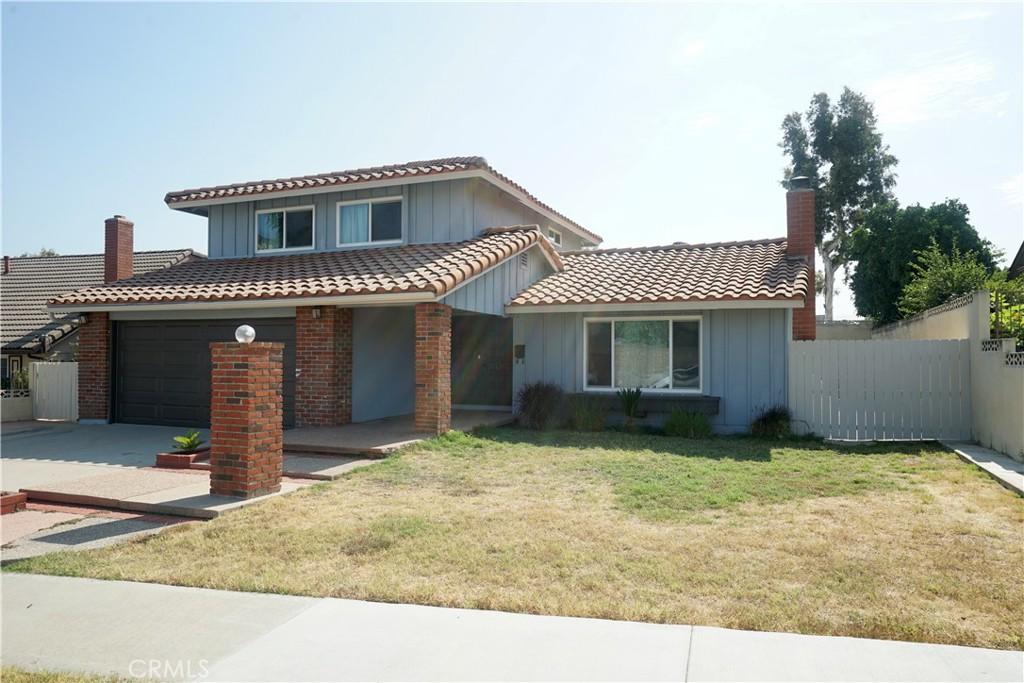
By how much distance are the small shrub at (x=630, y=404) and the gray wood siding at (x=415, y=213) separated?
481 cm

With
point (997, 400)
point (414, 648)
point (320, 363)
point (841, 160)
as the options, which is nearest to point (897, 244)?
point (841, 160)

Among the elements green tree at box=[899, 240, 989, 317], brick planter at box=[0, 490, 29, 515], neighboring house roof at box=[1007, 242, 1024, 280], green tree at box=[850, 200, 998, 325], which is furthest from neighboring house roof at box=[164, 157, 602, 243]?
neighboring house roof at box=[1007, 242, 1024, 280]

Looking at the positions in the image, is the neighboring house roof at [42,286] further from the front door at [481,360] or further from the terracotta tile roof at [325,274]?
the front door at [481,360]

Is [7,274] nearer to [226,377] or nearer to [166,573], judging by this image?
[226,377]

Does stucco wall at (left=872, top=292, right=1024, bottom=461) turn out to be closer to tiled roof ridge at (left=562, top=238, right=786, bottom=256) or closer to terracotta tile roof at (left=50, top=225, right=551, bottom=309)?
tiled roof ridge at (left=562, top=238, right=786, bottom=256)

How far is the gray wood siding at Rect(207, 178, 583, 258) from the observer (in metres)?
14.6

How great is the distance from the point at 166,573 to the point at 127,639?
1166 millimetres

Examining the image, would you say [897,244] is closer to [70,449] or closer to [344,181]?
[344,181]

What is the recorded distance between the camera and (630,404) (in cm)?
1345

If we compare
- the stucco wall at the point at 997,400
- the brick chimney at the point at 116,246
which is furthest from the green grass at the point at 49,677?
the brick chimney at the point at 116,246

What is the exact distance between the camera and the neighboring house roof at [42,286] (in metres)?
19.2

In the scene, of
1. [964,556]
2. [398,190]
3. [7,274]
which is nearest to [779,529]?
[964,556]

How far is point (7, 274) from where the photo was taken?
2397cm

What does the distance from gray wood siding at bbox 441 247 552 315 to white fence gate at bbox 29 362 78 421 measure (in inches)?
405
